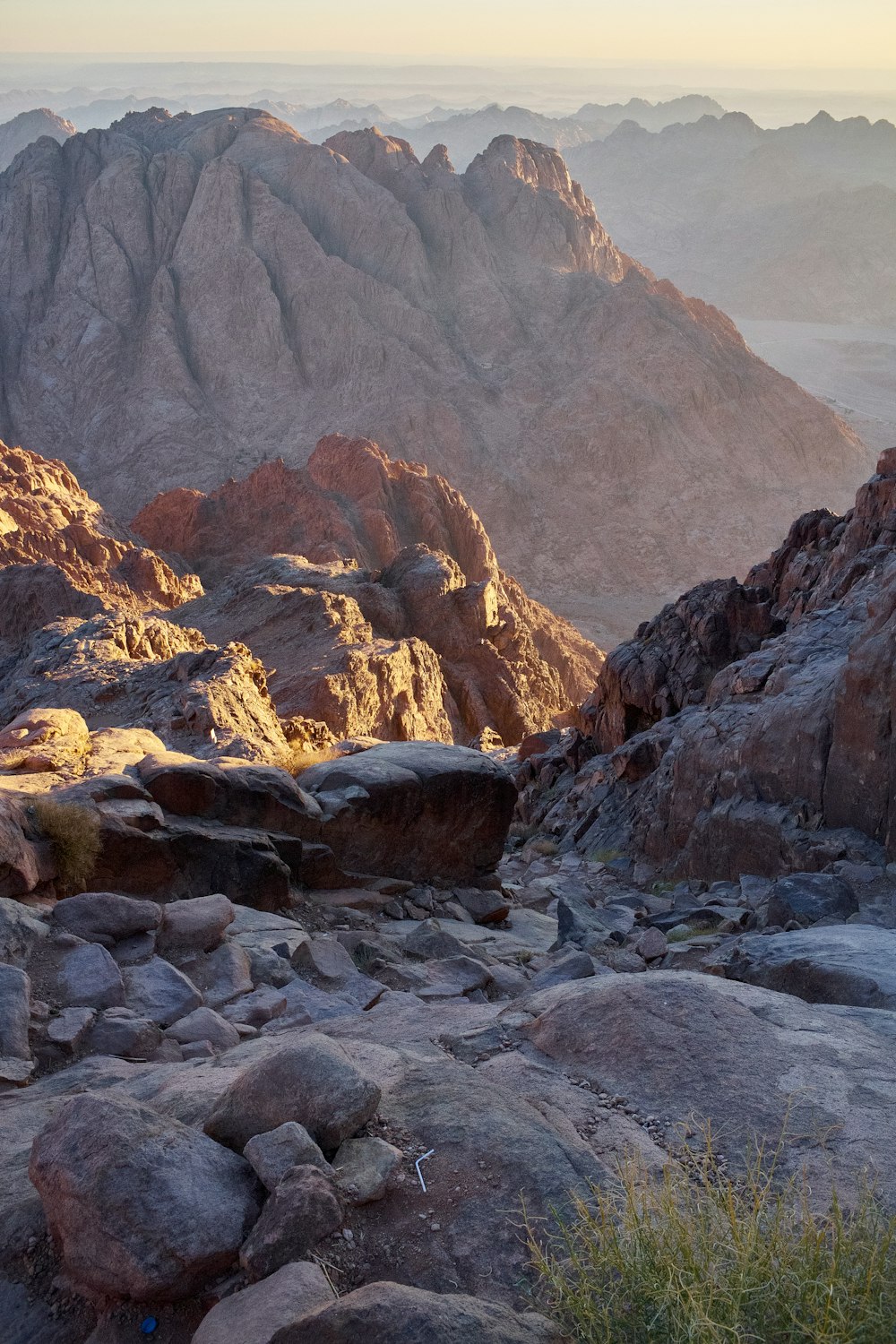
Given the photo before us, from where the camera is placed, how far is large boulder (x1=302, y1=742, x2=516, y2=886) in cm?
1083

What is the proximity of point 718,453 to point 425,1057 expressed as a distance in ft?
221

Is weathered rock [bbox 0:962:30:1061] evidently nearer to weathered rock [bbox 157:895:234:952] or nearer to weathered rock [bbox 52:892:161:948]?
weathered rock [bbox 52:892:161:948]

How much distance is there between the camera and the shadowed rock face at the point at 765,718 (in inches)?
417

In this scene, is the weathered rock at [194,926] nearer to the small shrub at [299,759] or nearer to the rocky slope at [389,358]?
the small shrub at [299,759]

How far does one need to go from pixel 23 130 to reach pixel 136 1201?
550 feet

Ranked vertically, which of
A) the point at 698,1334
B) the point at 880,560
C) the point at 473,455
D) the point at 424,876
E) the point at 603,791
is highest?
the point at 698,1334

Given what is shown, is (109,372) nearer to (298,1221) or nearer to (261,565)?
(261,565)

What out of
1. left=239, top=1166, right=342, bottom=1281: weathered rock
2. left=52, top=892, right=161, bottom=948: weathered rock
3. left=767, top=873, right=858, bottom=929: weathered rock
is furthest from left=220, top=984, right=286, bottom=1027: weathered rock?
A: left=767, top=873, right=858, bottom=929: weathered rock

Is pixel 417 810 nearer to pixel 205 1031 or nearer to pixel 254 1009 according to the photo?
pixel 254 1009

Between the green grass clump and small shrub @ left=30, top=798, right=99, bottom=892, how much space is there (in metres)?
5.46

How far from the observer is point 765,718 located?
12.3 metres

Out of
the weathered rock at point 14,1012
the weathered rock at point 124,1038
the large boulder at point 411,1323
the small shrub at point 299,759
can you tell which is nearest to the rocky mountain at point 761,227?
the small shrub at point 299,759

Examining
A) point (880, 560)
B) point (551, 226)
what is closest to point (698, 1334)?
point (880, 560)

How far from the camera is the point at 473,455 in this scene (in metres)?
64.6
